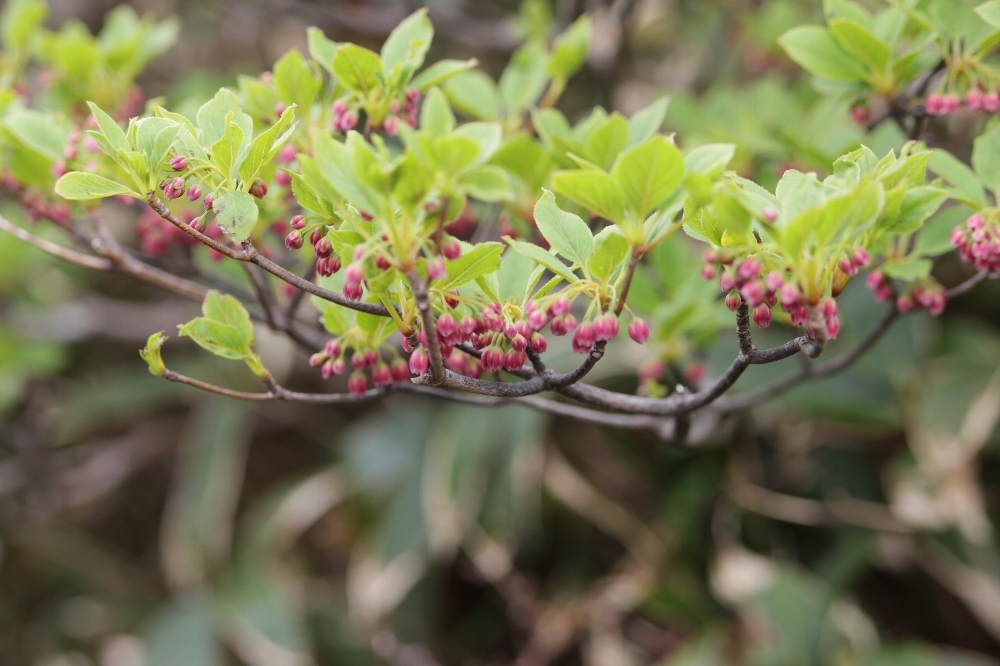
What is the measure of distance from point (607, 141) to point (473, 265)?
0.20 metres

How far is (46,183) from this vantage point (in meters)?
0.74

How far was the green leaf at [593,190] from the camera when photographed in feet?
1.38

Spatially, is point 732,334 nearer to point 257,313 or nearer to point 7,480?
point 257,313

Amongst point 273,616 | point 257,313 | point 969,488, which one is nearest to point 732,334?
point 969,488

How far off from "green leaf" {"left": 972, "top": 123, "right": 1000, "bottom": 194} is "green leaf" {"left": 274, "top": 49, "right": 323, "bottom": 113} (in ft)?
1.71

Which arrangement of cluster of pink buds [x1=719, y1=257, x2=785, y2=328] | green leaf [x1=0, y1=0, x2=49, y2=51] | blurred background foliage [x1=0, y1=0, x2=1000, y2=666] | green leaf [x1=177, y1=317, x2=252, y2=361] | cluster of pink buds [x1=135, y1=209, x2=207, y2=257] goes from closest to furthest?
cluster of pink buds [x1=719, y1=257, x2=785, y2=328] < green leaf [x1=177, y1=317, x2=252, y2=361] < cluster of pink buds [x1=135, y1=209, x2=207, y2=257] < green leaf [x1=0, y1=0, x2=49, y2=51] < blurred background foliage [x1=0, y1=0, x2=1000, y2=666]

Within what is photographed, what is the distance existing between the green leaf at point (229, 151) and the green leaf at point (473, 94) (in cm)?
35

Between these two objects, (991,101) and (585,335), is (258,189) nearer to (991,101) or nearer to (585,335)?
(585,335)

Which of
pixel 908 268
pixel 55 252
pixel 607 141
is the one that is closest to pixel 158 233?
pixel 55 252

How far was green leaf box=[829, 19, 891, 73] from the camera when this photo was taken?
23.0 inches

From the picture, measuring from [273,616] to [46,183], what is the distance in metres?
0.92

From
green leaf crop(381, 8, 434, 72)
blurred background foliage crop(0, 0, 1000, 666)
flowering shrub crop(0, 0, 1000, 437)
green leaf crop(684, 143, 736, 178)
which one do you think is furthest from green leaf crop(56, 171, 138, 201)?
blurred background foliage crop(0, 0, 1000, 666)

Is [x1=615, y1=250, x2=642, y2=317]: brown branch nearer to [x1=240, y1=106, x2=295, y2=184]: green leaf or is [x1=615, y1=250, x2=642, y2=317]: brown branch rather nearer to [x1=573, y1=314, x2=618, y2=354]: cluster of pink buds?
[x1=573, y1=314, x2=618, y2=354]: cluster of pink buds

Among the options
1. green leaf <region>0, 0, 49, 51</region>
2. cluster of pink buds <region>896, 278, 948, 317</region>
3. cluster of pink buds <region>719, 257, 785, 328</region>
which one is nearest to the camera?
cluster of pink buds <region>719, 257, 785, 328</region>
